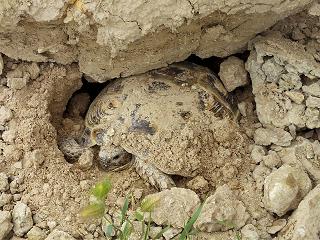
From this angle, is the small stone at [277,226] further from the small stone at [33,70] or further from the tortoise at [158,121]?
the small stone at [33,70]

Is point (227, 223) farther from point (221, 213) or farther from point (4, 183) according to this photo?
point (4, 183)

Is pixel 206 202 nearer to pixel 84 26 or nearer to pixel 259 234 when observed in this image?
pixel 259 234

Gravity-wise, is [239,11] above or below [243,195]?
above

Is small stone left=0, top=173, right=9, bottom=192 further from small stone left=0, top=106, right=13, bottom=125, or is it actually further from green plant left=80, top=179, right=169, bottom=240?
green plant left=80, top=179, right=169, bottom=240

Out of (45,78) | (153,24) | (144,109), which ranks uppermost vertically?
(153,24)

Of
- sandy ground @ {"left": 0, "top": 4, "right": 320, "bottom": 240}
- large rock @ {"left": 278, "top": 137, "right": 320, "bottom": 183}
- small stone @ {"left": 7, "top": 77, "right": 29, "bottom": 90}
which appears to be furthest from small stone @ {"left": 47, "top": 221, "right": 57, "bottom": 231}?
large rock @ {"left": 278, "top": 137, "right": 320, "bottom": 183}

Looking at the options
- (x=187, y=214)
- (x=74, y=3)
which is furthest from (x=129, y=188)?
(x=74, y=3)
